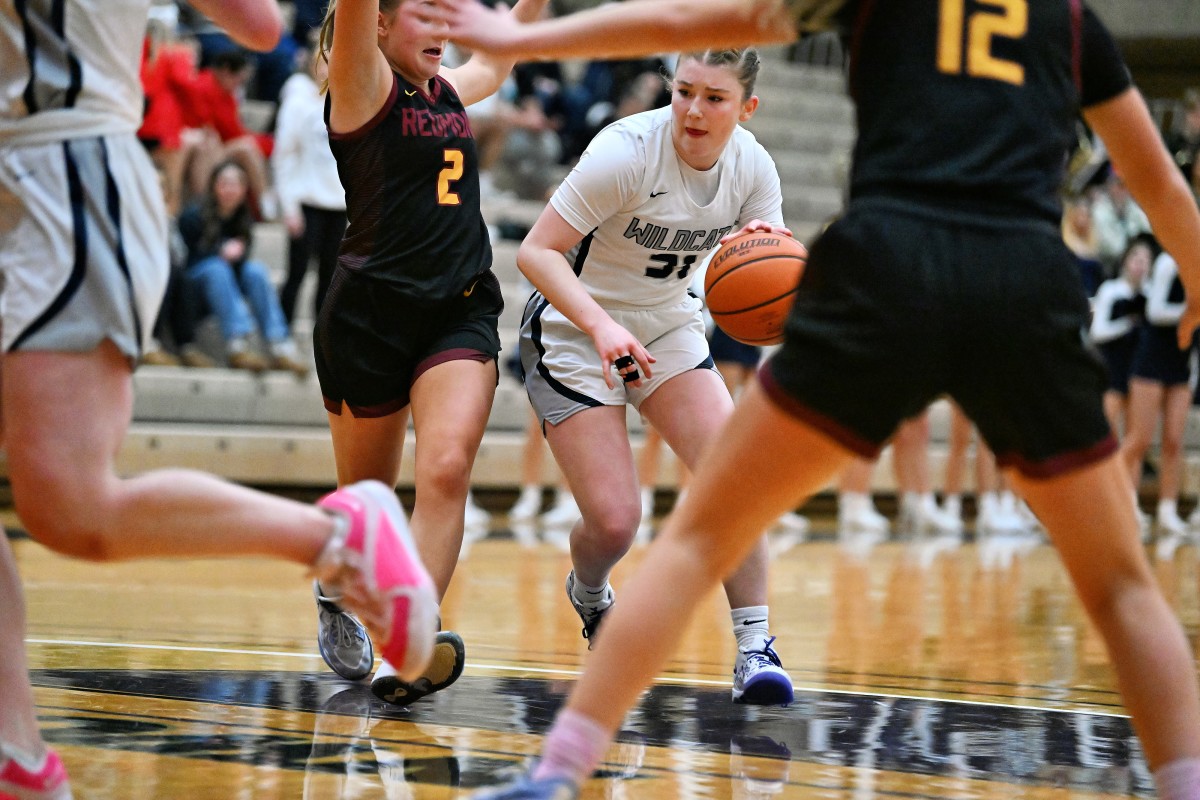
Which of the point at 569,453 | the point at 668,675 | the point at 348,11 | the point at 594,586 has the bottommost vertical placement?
the point at 668,675

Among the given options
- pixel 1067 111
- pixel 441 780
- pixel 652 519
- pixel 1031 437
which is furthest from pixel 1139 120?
pixel 652 519

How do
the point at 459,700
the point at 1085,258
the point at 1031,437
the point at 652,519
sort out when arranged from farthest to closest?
the point at 1085,258, the point at 652,519, the point at 459,700, the point at 1031,437

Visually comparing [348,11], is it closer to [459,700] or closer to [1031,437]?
[459,700]

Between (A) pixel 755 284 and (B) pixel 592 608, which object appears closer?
(A) pixel 755 284

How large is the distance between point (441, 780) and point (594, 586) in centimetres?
150

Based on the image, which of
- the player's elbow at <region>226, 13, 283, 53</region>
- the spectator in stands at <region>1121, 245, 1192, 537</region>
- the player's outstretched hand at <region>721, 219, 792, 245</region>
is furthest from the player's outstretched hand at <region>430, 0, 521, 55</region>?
the spectator in stands at <region>1121, 245, 1192, 537</region>

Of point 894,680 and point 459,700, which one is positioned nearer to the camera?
point 459,700

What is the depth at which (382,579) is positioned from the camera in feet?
9.50

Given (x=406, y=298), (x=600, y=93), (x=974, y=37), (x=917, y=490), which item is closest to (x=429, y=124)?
(x=406, y=298)

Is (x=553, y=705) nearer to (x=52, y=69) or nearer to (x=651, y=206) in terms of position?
(x=651, y=206)

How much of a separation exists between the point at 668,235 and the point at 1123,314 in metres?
8.78

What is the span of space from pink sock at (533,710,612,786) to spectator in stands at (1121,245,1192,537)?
1007 cm

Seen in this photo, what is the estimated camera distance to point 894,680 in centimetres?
464

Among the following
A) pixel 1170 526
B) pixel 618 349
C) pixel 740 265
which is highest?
pixel 740 265
